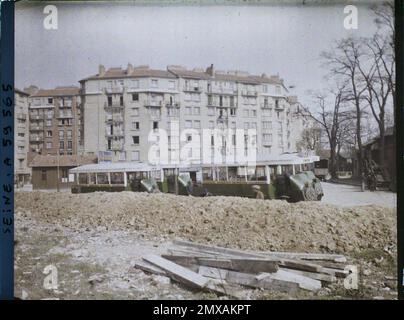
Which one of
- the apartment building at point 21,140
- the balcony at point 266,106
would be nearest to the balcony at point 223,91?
the balcony at point 266,106

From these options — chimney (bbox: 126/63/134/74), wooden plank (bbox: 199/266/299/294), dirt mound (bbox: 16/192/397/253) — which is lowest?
wooden plank (bbox: 199/266/299/294)

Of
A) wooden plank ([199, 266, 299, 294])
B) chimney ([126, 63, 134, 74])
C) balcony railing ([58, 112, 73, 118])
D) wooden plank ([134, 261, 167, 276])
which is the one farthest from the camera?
balcony railing ([58, 112, 73, 118])

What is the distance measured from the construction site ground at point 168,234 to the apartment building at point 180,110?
569 mm

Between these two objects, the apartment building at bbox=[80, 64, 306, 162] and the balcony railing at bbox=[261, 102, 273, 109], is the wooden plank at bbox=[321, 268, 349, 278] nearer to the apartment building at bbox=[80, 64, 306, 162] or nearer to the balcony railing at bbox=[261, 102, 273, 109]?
the apartment building at bbox=[80, 64, 306, 162]

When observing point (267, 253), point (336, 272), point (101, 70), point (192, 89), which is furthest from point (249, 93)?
point (336, 272)

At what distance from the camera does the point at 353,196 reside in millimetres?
3852

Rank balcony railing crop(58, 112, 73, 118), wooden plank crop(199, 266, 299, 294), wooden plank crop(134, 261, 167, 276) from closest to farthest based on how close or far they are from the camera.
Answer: wooden plank crop(199, 266, 299, 294) < wooden plank crop(134, 261, 167, 276) < balcony railing crop(58, 112, 73, 118)

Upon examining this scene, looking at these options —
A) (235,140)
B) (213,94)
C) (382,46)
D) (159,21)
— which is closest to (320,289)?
(235,140)

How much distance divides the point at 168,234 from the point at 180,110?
1.32 m

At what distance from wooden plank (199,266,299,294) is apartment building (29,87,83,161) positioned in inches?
75.2

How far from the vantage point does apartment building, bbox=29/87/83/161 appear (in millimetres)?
3914

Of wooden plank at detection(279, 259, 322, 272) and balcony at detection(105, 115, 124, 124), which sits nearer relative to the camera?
wooden plank at detection(279, 259, 322, 272)

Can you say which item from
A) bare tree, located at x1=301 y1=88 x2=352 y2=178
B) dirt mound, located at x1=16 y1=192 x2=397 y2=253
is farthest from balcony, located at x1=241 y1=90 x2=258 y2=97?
dirt mound, located at x1=16 y1=192 x2=397 y2=253

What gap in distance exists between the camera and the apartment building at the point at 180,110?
3.86m
